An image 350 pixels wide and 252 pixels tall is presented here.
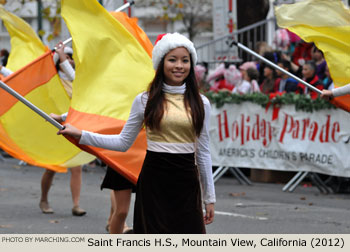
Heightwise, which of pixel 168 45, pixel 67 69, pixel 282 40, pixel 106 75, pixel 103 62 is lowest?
pixel 282 40

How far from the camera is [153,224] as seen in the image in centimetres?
546

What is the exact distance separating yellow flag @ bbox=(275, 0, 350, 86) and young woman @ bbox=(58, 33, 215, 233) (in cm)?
273

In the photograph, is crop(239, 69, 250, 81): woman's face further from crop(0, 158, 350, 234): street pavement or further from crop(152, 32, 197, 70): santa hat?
crop(152, 32, 197, 70): santa hat

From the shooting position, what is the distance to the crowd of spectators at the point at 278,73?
13.5 m

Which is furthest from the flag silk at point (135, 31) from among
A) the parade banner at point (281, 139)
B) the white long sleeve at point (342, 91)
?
the parade banner at point (281, 139)

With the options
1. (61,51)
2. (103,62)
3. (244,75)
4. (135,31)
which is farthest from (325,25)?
(244,75)

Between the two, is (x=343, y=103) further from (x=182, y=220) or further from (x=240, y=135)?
(x=240, y=135)

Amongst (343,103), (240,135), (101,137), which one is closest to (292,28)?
(343,103)

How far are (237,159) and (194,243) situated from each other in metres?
8.68

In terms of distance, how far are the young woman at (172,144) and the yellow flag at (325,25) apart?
8.97 ft

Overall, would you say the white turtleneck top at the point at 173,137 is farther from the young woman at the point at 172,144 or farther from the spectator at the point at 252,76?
the spectator at the point at 252,76

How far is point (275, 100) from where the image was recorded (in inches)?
521

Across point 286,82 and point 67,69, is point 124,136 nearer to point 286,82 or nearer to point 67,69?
point 67,69

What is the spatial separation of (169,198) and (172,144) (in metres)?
0.34
